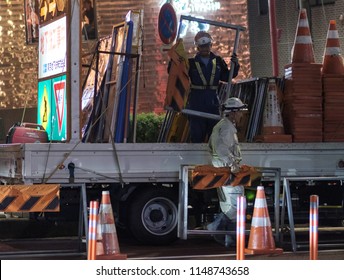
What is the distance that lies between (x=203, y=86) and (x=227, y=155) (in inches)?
63.9

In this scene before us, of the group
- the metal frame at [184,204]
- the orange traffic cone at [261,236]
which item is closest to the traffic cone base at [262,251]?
the orange traffic cone at [261,236]

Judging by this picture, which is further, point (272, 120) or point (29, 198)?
point (272, 120)

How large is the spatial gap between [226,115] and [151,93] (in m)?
5.83

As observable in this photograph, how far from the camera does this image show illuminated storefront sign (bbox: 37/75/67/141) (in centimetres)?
1223

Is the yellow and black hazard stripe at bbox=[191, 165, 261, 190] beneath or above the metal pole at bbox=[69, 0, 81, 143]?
beneath

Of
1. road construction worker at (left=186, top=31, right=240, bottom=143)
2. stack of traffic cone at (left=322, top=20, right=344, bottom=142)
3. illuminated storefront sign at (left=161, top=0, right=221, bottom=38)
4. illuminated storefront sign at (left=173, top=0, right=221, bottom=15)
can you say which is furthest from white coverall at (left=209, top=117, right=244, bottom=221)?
illuminated storefront sign at (left=173, top=0, right=221, bottom=15)

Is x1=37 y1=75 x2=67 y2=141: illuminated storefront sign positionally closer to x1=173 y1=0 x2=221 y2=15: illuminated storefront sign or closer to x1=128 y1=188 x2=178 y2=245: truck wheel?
x1=128 y1=188 x2=178 y2=245: truck wheel

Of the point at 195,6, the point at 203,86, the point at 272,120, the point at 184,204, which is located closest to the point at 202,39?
the point at 203,86

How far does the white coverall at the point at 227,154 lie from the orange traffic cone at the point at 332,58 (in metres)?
2.31

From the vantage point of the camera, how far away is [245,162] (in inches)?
484

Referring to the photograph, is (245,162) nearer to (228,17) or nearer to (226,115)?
(226,115)

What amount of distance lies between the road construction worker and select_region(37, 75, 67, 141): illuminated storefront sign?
1841 millimetres

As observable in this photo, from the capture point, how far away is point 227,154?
11.8 meters

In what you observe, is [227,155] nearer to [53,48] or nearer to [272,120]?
[272,120]
